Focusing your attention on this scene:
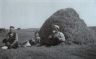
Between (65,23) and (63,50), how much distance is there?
7.06 meters

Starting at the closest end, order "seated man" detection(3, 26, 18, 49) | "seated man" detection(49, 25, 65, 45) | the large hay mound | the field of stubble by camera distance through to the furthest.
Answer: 1. the field of stubble
2. "seated man" detection(49, 25, 65, 45)
3. "seated man" detection(3, 26, 18, 49)
4. the large hay mound

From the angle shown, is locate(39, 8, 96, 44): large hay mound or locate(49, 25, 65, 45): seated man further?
locate(39, 8, 96, 44): large hay mound

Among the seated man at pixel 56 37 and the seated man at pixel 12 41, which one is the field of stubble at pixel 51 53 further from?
the seated man at pixel 12 41

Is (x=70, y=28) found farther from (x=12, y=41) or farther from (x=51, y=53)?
(x=51, y=53)

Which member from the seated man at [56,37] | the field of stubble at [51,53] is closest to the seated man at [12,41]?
the seated man at [56,37]

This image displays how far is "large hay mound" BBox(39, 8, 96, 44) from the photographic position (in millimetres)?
19500

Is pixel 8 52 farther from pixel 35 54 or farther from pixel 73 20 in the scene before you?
pixel 73 20

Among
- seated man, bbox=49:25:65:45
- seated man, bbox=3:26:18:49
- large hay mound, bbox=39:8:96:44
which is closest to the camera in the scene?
seated man, bbox=49:25:65:45

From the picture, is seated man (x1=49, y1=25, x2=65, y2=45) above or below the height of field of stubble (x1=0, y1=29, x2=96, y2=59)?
above

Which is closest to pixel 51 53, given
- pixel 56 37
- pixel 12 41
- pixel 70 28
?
pixel 56 37

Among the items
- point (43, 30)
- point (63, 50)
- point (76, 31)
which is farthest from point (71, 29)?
point (63, 50)

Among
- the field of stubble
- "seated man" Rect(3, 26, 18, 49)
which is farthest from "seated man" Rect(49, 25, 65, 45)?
the field of stubble

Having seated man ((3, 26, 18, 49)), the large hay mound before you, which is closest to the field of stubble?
seated man ((3, 26, 18, 49))

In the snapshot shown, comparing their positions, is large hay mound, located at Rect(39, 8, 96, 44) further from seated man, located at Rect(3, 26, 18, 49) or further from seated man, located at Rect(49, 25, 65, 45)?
seated man, located at Rect(3, 26, 18, 49)
